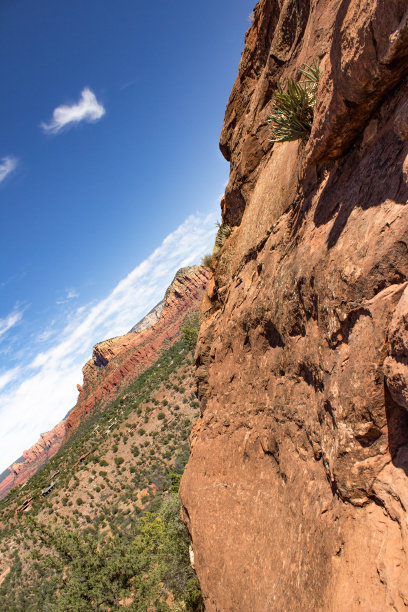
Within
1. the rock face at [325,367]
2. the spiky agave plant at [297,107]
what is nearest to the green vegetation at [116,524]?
the rock face at [325,367]

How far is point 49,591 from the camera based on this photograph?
29.0 meters

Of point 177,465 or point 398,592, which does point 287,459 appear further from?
point 177,465

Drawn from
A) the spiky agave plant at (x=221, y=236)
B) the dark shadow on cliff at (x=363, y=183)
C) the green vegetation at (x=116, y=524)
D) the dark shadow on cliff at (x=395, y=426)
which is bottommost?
the green vegetation at (x=116, y=524)

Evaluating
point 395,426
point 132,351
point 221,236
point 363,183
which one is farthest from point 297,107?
point 132,351

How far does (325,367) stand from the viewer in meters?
4.37

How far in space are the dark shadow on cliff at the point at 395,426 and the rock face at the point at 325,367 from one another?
0.05 feet

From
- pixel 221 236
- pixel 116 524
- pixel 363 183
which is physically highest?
pixel 221 236

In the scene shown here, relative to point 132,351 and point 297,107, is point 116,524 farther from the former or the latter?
point 132,351

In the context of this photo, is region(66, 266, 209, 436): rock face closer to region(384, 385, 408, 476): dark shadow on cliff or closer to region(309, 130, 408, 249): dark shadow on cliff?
region(309, 130, 408, 249): dark shadow on cliff

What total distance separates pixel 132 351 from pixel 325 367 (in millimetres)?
129620

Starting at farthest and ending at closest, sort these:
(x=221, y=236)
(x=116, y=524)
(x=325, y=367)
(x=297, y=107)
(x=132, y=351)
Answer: (x=132, y=351)
(x=116, y=524)
(x=221, y=236)
(x=297, y=107)
(x=325, y=367)

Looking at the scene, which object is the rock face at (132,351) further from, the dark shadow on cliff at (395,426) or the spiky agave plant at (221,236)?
the dark shadow on cliff at (395,426)

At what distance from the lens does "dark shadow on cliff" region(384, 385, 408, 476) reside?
3.18 meters

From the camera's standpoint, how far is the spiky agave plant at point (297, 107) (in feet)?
18.8
